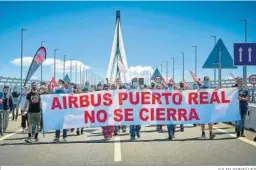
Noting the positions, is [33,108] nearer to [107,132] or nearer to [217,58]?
[107,132]

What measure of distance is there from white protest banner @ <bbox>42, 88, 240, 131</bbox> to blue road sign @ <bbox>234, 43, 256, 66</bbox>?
17.8ft

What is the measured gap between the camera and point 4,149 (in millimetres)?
10570

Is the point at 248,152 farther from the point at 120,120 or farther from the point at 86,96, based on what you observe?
the point at 86,96

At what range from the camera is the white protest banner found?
41.7 feet

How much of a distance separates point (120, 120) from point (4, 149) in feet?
12.6

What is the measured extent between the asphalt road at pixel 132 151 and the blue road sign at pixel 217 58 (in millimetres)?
8124

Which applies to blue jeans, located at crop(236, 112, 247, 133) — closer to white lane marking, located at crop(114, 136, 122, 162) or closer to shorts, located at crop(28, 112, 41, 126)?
white lane marking, located at crop(114, 136, 122, 162)

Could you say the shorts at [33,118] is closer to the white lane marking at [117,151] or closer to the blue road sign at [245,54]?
the white lane marking at [117,151]

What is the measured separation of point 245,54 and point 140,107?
7425 millimetres

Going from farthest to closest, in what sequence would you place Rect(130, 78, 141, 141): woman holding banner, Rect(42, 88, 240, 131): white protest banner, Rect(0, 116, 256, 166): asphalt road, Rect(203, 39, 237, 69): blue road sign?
Rect(203, 39, 237, 69): blue road sign < Rect(42, 88, 240, 131): white protest banner < Rect(130, 78, 141, 141): woman holding banner < Rect(0, 116, 256, 166): asphalt road

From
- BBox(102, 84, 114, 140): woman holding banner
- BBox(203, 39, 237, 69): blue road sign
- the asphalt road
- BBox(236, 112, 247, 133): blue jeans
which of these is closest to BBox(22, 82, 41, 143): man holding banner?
the asphalt road

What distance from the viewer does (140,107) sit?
13117mm
